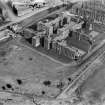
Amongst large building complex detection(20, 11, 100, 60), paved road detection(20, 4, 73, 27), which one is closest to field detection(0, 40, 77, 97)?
large building complex detection(20, 11, 100, 60)

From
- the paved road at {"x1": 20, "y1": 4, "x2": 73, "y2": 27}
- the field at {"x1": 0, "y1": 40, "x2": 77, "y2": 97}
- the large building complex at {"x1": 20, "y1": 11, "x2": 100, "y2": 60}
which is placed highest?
the paved road at {"x1": 20, "y1": 4, "x2": 73, "y2": 27}

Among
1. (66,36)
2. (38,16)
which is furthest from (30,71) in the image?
(38,16)

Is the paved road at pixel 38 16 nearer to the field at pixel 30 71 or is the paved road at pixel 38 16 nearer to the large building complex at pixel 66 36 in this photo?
the large building complex at pixel 66 36

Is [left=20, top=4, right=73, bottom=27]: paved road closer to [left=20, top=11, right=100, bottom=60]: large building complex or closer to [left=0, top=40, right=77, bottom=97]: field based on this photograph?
[left=20, top=11, right=100, bottom=60]: large building complex

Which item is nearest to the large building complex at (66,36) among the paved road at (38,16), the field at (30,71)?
the paved road at (38,16)

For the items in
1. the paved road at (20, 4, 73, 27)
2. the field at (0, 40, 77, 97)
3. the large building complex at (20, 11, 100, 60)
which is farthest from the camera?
the paved road at (20, 4, 73, 27)

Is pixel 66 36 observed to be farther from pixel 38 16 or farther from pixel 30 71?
pixel 30 71

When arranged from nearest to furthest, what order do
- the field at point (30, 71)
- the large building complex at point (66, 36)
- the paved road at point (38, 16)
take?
1. the field at point (30, 71)
2. the large building complex at point (66, 36)
3. the paved road at point (38, 16)

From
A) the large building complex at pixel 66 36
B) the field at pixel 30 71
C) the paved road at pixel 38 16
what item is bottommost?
the field at pixel 30 71
